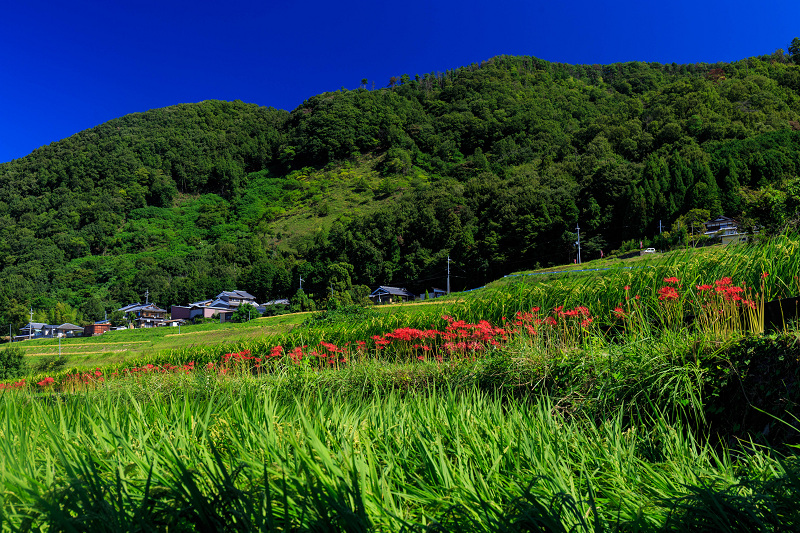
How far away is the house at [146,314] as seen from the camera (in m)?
64.0

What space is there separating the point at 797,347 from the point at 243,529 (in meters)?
3.05

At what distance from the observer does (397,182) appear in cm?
9612

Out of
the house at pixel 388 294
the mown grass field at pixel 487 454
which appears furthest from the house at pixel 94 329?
the mown grass field at pixel 487 454

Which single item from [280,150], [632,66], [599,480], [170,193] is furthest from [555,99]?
[599,480]

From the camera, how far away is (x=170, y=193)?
103938 mm

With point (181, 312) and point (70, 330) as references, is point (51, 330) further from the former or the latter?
point (181, 312)

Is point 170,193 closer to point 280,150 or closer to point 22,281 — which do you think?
point 280,150

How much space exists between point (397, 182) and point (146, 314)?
5216cm

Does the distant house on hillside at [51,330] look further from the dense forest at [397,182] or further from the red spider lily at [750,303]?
the red spider lily at [750,303]

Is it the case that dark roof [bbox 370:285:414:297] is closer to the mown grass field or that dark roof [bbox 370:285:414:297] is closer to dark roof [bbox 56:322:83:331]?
dark roof [bbox 56:322:83:331]

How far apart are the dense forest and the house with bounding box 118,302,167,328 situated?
6.11 m

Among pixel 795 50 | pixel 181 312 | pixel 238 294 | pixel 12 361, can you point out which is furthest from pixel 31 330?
pixel 795 50

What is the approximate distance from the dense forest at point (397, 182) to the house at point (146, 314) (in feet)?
20.0

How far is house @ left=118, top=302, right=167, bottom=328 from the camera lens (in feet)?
210
